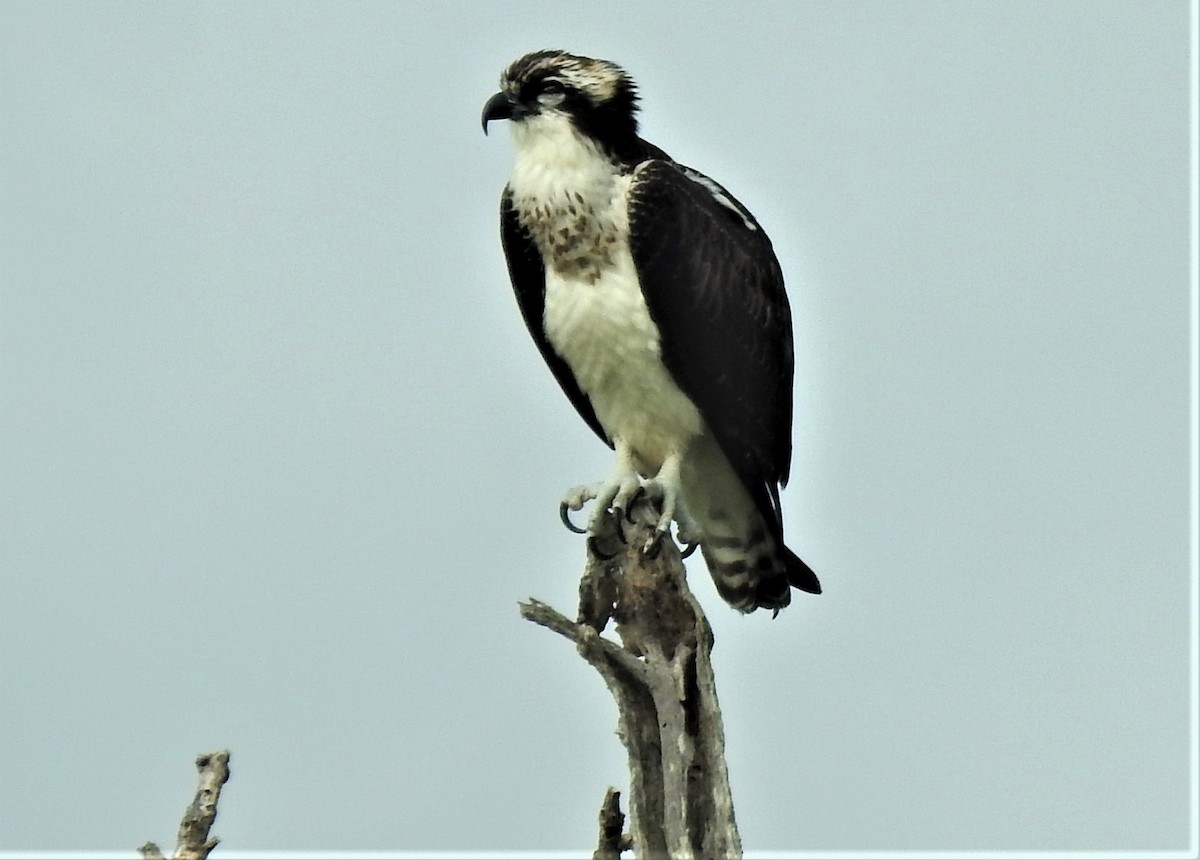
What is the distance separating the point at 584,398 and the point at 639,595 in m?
2.14

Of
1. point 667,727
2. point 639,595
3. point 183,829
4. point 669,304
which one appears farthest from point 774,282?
point 183,829

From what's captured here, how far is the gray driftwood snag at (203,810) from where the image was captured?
670 centimetres

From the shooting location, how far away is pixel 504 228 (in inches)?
383

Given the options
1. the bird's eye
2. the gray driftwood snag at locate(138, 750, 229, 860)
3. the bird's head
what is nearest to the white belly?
the bird's head

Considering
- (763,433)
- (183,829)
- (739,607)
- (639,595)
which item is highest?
(763,433)

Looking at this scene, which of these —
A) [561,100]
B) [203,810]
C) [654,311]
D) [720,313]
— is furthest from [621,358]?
[203,810]

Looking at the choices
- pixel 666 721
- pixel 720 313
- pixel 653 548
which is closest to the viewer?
pixel 666 721

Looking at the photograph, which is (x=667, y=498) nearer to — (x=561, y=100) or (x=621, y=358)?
(x=621, y=358)

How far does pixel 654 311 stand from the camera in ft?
30.7

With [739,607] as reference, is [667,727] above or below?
below

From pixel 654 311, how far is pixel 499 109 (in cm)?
→ 131

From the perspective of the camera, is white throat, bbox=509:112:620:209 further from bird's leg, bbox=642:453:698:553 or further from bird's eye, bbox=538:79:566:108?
bird's leg, bbox=642:453:698:553

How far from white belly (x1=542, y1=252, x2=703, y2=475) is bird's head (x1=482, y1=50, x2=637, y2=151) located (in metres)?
0.73

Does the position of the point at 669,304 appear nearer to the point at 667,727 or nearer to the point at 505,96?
the point at 505,96
